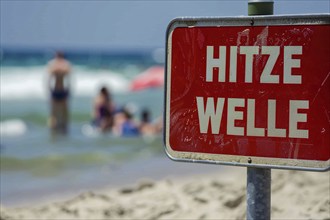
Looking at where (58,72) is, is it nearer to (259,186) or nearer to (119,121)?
(119,121)

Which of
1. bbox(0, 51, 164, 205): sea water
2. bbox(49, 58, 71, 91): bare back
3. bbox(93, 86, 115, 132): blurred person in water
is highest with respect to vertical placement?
bbox(49, 58, 71, 91): bare back

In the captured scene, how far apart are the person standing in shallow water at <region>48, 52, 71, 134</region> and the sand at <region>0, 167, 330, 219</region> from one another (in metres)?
9.54

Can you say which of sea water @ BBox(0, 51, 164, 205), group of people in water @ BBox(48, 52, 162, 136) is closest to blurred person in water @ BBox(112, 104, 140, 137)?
group of people in water @ BBox(48, 52, 162, 136)

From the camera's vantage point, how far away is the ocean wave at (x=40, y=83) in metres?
29.5

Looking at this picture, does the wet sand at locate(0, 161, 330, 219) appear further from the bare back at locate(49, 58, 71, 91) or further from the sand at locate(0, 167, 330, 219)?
the bare back at locate(49, 58, 71, 91)

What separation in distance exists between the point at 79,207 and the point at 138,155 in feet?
20.2

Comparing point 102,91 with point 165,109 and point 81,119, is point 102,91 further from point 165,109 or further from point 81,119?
point 165,109

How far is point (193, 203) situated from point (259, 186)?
287cm

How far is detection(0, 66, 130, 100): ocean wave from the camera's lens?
2950 cm

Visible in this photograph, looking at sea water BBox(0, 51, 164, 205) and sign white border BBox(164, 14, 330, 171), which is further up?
sign white border BBox(164, 14, 330, 171)

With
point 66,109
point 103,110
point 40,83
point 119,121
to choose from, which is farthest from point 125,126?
point 40,83

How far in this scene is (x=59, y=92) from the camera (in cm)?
1565

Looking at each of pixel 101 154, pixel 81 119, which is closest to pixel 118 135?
pixel 101 154

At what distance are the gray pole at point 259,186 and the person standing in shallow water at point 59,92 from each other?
43.3 feet
